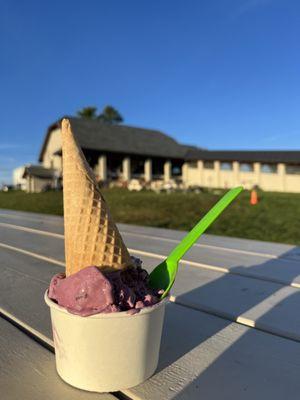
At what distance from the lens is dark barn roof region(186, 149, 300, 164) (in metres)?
32.4

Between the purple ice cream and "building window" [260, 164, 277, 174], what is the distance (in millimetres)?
33725

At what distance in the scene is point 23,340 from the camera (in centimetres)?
128

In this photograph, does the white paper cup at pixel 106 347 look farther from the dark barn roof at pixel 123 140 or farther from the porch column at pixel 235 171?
the porch column at pixel 235 171

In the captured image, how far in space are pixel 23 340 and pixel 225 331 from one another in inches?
27.2

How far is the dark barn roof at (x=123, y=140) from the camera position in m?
32.7

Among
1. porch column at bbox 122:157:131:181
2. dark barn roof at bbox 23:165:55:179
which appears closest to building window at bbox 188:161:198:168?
porch column at bbox 122:157:131:181

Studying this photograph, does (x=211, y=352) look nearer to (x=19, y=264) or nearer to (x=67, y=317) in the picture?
(x=67, y=317)

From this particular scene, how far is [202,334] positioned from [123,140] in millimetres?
34493

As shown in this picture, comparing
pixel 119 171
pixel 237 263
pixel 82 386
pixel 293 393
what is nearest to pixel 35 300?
pixel 82 386

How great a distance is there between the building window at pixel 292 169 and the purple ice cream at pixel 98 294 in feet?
111

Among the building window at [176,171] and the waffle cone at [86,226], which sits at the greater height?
the building window at [176,171]

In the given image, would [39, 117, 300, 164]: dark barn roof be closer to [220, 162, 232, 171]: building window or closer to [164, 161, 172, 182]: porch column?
[220, 162, 232, 171]: building window

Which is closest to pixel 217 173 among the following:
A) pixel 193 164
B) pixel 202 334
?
pixel 193 164

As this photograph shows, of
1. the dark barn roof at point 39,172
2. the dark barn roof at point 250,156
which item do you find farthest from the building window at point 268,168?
the dark barn roof at point 39,172
